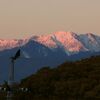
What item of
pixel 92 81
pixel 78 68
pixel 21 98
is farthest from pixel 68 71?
pixel 21 98

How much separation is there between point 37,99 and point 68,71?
619 inches

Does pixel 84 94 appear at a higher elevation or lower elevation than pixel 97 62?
lower

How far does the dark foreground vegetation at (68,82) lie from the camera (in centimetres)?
5081

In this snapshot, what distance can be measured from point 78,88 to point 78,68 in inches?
295

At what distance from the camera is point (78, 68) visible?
199ft

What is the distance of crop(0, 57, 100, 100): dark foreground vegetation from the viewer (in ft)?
167

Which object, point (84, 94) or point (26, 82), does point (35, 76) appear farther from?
point (84, 94)

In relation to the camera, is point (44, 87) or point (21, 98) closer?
point (21, 98)

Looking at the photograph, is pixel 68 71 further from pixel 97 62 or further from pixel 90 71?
pixel 97 62

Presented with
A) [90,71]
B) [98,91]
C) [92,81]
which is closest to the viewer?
[98,91]

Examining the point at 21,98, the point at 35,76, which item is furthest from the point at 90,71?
the point at 21,98

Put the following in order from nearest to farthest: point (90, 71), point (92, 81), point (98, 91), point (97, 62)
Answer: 1. point (98, 91)
2. point (92, 81)
3. point (90, 71)
4. point (97, 62)

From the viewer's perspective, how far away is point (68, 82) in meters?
55.1

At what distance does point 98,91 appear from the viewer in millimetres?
50594
